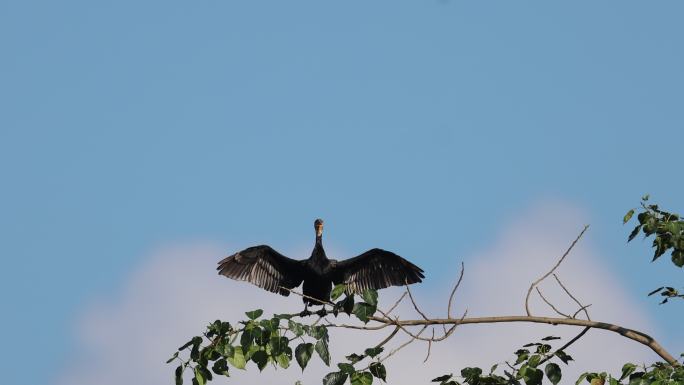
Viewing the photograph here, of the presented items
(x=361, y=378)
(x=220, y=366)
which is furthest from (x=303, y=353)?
(x=220, y=366)

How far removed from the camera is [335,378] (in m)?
6.71

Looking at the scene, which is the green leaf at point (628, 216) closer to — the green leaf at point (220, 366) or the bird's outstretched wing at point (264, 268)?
A: the green leaf at point (220, 366)

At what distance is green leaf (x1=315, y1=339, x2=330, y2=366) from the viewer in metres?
6.70

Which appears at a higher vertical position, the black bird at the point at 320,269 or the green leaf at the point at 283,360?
the black bird at the point at 320,269

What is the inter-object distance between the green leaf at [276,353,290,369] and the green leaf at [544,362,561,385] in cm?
161

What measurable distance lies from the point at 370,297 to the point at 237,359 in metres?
0.95

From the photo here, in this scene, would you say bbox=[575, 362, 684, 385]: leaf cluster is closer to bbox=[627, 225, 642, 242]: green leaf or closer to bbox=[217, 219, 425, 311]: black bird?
bbox=[627, 225, 642, 242]: green leaf

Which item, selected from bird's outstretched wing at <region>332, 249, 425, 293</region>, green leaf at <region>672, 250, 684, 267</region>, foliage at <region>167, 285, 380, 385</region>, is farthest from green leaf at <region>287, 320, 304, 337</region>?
bird's outstretched wing at <region>332, 249, 425, 293</region>

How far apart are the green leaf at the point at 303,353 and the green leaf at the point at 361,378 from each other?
289mm

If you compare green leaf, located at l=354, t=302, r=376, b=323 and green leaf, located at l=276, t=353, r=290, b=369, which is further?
green leaf, located at l=276, t=353, r=290, b=369

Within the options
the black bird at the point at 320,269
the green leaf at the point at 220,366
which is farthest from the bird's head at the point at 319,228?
the green leaf at the point at 220,366

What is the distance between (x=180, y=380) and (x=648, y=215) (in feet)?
12.0

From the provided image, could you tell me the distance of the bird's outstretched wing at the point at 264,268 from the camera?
539 inches

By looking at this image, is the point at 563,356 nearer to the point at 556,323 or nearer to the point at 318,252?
the point at 556,323
